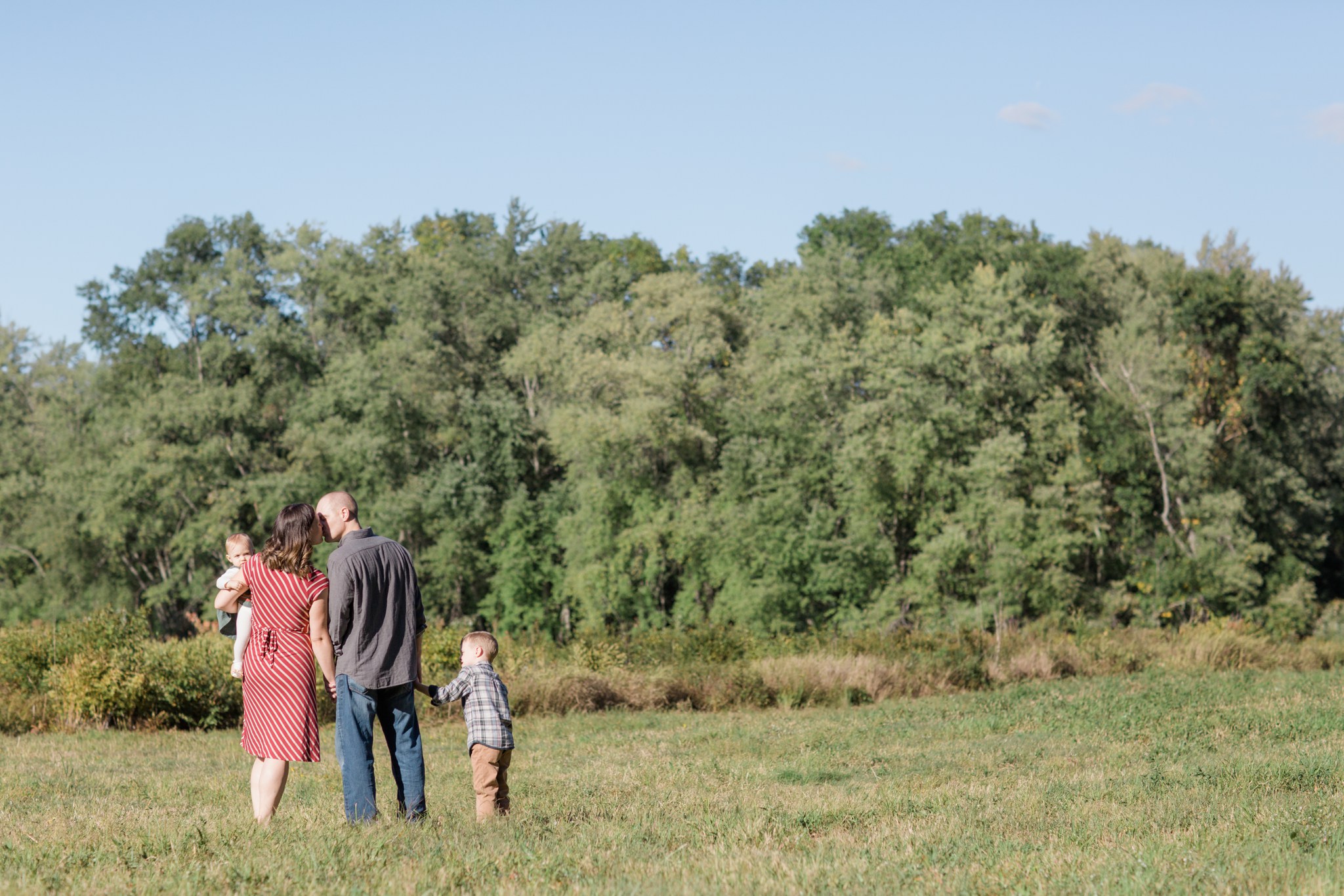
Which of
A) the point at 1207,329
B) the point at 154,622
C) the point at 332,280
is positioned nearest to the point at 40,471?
the point at 154,622

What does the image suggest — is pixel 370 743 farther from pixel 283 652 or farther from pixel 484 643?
pixel 484 643

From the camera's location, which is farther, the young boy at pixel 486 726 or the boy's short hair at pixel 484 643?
the boy's short hair at pixel 484 643

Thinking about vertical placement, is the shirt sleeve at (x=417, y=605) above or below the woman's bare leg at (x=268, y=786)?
above

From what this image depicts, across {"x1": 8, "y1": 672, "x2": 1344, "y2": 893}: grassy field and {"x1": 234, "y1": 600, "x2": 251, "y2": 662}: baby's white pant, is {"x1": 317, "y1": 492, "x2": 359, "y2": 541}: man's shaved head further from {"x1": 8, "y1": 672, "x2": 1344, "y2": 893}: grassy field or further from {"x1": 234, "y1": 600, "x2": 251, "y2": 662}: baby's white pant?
{"x1": 8, "y1": 672, "x2": 1344, "y2": 893}: grassy field

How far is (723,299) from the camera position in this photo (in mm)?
50062

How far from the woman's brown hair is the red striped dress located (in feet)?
0.17

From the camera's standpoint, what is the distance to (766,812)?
7.09 m

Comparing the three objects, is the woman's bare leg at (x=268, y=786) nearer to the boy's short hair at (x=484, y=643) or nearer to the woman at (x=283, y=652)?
the woman at (x=283, y=652)

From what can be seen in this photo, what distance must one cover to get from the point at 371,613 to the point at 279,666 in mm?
555

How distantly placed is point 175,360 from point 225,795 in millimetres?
42190

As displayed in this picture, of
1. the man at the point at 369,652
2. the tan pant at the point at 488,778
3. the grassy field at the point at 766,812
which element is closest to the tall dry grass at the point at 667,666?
the grassy field at the point at 766,812

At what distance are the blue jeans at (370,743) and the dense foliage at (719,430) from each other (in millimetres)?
30204

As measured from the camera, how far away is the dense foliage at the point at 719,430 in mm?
37375

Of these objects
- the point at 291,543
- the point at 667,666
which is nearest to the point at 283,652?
the point at 291,543
